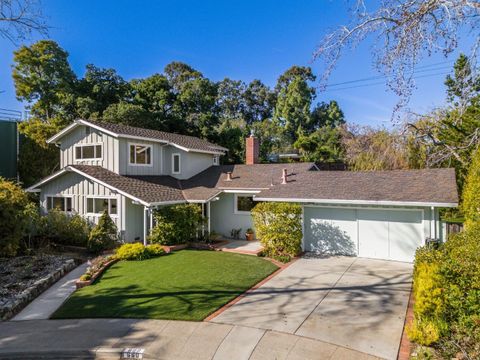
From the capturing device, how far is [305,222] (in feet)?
47.8

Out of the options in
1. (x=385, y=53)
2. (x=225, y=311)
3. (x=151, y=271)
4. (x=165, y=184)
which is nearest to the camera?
(x=385, y=53)

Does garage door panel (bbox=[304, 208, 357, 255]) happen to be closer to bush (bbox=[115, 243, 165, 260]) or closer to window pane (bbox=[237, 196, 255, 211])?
window pane (bbox=[237, 196, 255, 211])

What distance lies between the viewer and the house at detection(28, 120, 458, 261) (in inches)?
503

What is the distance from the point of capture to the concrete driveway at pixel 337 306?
266 inches

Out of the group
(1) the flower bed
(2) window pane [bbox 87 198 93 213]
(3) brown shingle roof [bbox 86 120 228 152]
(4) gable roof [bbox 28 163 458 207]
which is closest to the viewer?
(1) the flower bed

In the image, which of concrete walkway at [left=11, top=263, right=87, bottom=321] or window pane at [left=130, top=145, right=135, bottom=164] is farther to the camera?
window pane at [left=130, top=145, right=135, bottom=164]

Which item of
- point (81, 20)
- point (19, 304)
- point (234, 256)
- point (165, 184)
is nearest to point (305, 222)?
point (234, 256)

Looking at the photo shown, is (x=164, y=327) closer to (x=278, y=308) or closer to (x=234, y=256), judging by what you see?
(x=278, y=308)

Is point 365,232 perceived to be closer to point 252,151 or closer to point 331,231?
point 331,231

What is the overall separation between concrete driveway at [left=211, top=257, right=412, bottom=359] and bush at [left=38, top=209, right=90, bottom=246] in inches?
411

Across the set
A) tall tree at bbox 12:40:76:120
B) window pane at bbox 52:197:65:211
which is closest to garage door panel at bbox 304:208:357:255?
window pane at bbox 52:197:65:211

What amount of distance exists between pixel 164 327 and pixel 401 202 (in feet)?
31.8

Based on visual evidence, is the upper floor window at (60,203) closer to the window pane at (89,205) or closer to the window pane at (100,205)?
the window pane at (89,205)

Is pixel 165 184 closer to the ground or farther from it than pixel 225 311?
farther from it
